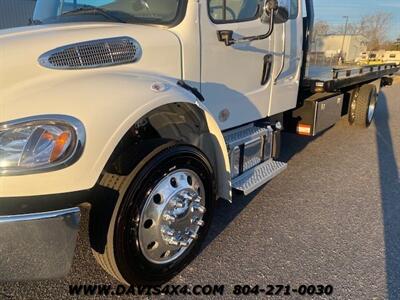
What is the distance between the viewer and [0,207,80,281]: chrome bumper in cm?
179

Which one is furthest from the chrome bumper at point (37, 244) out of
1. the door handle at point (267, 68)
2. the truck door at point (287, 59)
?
the truck door at point (287, 59)

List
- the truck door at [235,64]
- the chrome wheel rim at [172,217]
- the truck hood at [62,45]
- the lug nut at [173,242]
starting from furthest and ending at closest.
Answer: the truck door at [235,64] → the lug nut at [173,242] → the chrome wheel rim at [172,217] → the truck hood at [62,45]

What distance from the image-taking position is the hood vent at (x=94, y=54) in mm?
2096

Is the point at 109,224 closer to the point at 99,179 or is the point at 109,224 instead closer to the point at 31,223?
the point at 99,179

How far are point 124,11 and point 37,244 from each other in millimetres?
1767

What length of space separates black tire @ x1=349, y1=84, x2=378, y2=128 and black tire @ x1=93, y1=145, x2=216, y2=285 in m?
5.11

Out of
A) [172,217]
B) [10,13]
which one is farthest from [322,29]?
[10,13]

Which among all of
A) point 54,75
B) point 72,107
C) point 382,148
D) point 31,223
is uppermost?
point 54,75

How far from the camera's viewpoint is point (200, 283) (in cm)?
254

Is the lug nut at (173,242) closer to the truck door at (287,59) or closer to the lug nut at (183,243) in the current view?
the lug nut at (183,243)

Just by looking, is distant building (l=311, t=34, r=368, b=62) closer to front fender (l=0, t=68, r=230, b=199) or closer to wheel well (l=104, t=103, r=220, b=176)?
wheel well (l=104, t=103, r=220, b=176)

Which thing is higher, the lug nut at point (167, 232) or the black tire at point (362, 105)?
the lug nut at point (167, 232)

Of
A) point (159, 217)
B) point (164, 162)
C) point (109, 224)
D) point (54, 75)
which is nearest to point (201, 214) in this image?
point (159, 217)

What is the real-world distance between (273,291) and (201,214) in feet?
2.29
